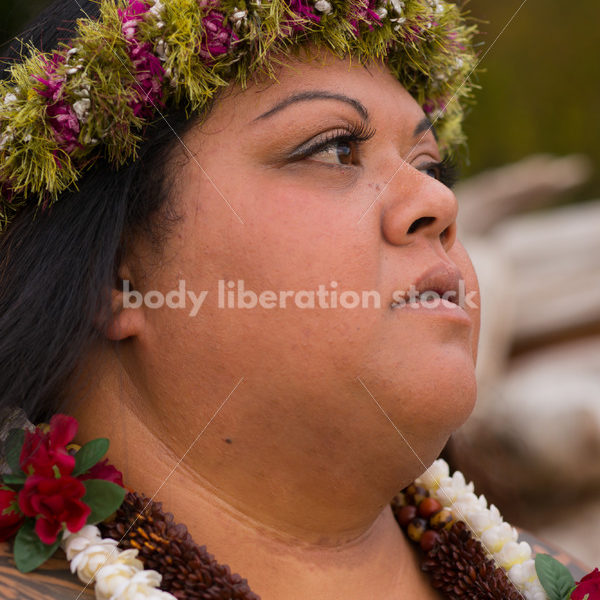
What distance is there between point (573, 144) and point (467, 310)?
899 centimetres

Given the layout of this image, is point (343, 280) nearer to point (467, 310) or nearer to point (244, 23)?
point (467, 310)

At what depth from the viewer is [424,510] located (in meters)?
2.44

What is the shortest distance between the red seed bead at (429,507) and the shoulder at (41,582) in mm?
1013

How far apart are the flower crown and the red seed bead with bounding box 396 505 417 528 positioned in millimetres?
1278

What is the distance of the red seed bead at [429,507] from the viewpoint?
243cm

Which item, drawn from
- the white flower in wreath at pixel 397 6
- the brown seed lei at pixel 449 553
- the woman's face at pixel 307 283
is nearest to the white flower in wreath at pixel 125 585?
the woman's face at pixel 307 283

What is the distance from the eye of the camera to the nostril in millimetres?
2056

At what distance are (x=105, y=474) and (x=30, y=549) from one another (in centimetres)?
23

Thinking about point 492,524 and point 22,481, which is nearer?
point 22,481

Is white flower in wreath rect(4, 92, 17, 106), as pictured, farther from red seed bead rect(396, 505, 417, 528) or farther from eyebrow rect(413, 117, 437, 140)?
red seed bead rect(396, 505, 417, 528)

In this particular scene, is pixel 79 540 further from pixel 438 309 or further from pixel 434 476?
pixel 434 476

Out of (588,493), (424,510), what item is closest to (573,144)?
(588,493)

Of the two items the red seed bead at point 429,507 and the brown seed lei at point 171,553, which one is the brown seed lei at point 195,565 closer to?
the brown seed lei at point 171,553

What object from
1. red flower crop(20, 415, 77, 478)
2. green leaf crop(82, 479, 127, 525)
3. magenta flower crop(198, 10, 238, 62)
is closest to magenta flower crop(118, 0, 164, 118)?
magenta flower crop(198, 10, 238, 62)
